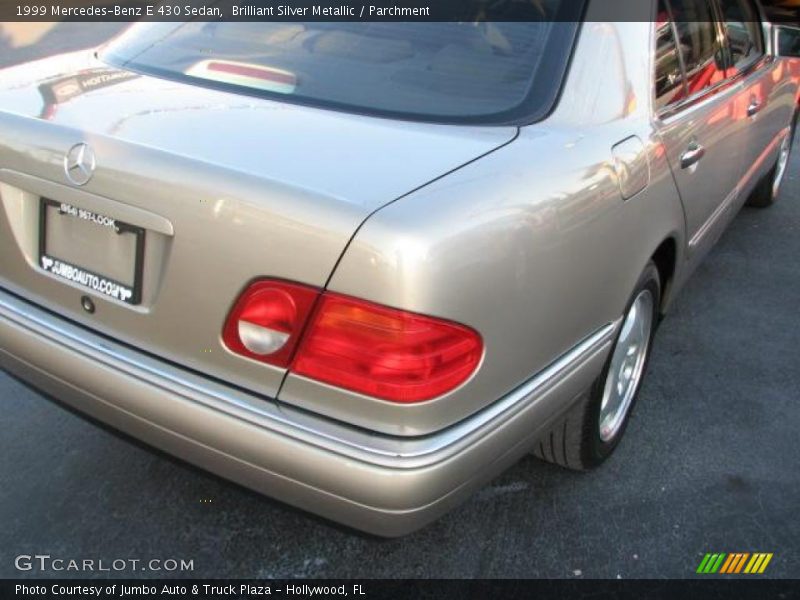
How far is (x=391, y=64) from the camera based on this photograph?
6.99 ft

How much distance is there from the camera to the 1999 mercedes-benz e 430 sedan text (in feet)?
4.95

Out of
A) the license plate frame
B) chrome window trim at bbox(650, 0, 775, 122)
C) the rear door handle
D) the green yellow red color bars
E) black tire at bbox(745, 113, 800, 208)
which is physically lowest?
the green yellow red color bars

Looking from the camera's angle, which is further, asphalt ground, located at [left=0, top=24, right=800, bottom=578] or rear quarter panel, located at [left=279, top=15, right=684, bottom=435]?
asphalt ground, located at [left=0, top=24, right=800, bottom=578]

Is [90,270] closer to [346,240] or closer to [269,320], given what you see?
[269,320]

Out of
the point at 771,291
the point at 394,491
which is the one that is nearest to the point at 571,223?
the point at 394,491

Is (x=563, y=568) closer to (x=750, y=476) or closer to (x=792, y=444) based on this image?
(x=750, y=476)

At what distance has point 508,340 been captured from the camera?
1648 millimetres

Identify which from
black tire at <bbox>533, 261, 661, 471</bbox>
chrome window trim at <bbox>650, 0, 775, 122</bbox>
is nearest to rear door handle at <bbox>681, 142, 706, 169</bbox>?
chrome window trim at <bbox>650, 0, 775, 122</bbox>

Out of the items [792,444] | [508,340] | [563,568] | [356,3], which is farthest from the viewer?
[792,444]

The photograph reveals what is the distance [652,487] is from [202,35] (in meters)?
2.07

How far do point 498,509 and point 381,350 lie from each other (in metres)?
1.09

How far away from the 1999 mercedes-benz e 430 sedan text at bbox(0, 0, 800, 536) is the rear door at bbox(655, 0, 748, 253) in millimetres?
58

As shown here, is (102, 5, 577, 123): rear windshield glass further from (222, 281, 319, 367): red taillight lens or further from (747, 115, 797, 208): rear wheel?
(747, 115, 797, 208): rear wheel
